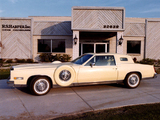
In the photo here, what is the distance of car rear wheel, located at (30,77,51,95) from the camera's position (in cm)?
509

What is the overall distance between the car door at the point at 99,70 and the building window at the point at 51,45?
10.9 m

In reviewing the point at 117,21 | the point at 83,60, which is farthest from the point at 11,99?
the point at 117,21

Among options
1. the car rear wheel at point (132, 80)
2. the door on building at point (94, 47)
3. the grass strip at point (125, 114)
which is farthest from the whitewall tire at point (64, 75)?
the door on building at point (94, 47)

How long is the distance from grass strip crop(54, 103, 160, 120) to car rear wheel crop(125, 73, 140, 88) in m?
2.00

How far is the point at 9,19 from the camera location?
16219mm

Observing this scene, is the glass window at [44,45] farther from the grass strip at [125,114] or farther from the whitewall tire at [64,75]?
the grass strip at [125,114]

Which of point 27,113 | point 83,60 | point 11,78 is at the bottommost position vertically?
point 27,113

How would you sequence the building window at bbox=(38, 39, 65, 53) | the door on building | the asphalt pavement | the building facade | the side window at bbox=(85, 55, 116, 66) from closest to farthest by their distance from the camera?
the asphalt pavement → the side window at bbox=(85, 55, 116, 66) → the building facade → the building window at bbox=(38, 39, 65, 53) → the door on building

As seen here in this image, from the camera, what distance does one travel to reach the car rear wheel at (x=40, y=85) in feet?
16.7

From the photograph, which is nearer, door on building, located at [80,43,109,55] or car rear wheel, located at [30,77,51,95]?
car rear wheel, located at [30,77,51,95]

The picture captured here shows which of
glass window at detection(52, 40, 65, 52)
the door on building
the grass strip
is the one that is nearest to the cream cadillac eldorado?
the grass strip

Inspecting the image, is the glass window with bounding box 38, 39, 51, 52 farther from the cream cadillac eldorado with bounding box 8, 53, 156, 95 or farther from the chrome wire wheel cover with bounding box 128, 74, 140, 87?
the chrome wire wheel cover with bounding box 128, 74, 140, 87

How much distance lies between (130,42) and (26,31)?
11.3 meters

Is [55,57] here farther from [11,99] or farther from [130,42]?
[11,99]
